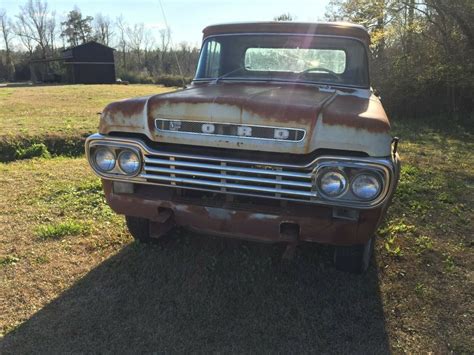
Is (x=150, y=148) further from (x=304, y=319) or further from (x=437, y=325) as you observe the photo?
(x=437, y=325)

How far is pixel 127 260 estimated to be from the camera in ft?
12.9

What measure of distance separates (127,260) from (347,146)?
2.23m

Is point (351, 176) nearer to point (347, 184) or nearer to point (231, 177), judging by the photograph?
point (347, 184)

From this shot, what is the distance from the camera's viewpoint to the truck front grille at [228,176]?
2.81 metres

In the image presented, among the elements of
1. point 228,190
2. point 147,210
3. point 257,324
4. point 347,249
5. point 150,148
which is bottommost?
point 257,324

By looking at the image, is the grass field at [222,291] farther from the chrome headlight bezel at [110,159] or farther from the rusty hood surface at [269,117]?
the rusty hood surface at [269,117]

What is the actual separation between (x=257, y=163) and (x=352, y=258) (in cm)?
119

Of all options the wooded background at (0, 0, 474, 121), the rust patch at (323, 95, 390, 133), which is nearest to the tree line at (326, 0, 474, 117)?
the wooded background at (0, 0, 474, 121)

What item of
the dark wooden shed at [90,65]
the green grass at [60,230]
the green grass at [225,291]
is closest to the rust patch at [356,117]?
the green grass at [225,291]

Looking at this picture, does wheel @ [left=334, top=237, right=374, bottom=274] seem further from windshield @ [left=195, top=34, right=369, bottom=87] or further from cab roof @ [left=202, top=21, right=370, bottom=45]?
cab roof @ [left=202, top=21, right=370, bottom=45]

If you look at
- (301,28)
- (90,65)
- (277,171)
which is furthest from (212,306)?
(90,65)

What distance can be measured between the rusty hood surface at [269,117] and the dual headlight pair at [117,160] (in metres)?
0.15

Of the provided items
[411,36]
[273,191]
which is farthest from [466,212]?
[411,36]

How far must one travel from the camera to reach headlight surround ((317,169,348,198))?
9.04ft
